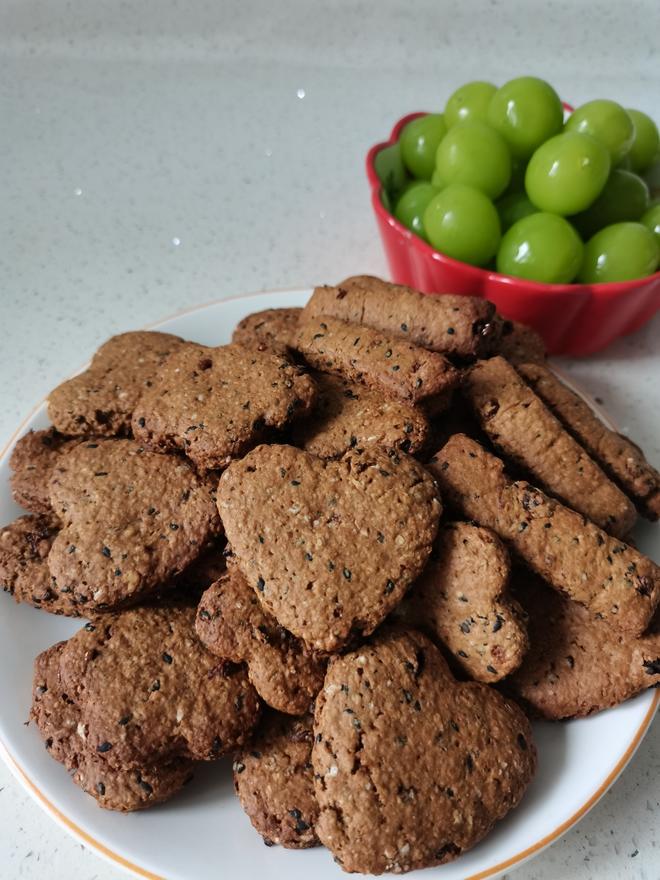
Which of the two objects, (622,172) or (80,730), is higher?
(622,172)

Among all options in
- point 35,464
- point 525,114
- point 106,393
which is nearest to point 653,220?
point 525,114

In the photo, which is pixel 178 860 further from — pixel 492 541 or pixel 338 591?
pixel 492 541

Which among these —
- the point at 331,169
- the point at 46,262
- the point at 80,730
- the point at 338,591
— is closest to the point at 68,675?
the point at 80,730

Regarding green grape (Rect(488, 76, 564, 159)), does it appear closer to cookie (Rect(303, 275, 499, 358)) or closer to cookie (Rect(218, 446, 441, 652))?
cookie (Rect(303, 275, 499, 358))

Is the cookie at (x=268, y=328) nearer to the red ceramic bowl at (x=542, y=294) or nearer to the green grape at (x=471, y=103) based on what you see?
the red ceramic bowl at (x=542, y=294)

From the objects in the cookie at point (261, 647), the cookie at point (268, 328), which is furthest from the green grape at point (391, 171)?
the cookie at point (261, 647)

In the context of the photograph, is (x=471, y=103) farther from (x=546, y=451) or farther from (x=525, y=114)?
(x=546, y=451)
